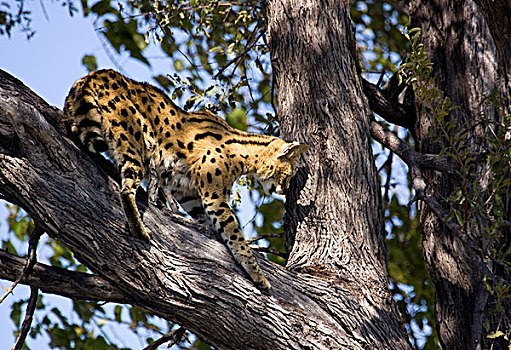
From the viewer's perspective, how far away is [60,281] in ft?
15.6

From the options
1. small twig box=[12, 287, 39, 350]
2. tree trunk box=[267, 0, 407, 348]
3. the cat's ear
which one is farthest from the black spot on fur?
tree trunk box=[267, 0, 407, 348]

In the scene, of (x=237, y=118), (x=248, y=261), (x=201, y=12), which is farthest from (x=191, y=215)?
(x=201, y=12)

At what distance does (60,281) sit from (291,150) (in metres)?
2.14

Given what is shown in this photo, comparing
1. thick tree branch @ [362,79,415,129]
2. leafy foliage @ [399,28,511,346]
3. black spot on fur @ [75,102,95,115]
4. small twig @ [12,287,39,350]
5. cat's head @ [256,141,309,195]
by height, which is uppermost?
thick tree branch @ [362,79,415,129]

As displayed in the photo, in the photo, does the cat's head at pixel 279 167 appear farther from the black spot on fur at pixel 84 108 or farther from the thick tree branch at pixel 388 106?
the black spot on fur at pixel 84 108

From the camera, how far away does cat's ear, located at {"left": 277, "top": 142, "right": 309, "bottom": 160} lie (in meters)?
5.71

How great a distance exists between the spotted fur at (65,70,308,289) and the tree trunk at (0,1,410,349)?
0.15m

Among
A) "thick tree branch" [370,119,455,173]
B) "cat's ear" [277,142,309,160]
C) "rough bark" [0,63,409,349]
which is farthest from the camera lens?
"cat's ear" [277,142,309,160]

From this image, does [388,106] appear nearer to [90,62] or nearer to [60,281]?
[90,62]

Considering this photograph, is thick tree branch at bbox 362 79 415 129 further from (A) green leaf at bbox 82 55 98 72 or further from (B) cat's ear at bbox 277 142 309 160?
(A) green leaf at bbox 82 55 98 72

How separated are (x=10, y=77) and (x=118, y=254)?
1.34m

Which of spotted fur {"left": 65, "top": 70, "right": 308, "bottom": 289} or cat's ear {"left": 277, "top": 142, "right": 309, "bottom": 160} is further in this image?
cat's ear {"left": 277, "top": 142, "right": 309, "bottom": 160}

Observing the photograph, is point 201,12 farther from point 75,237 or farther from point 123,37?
point 75,237

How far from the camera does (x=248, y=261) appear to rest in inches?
189
